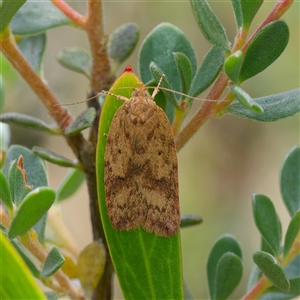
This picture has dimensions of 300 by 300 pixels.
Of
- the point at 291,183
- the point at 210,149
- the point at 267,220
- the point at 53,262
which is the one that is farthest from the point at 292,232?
the point at 210,149

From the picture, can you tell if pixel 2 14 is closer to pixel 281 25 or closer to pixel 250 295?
pixel 281 25

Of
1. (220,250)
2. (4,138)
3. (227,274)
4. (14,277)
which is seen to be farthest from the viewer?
(4,138)

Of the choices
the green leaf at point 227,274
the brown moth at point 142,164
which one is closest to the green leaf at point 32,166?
the brown moth at point 142,164

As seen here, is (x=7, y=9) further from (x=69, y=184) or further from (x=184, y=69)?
(x=69, y=184)

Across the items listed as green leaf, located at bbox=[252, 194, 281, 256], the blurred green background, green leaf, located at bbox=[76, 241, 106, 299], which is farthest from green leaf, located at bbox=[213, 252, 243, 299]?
the blurred green background

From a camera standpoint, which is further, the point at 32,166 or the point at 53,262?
the point at 32,166

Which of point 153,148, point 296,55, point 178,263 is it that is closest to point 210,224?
point 296,55
